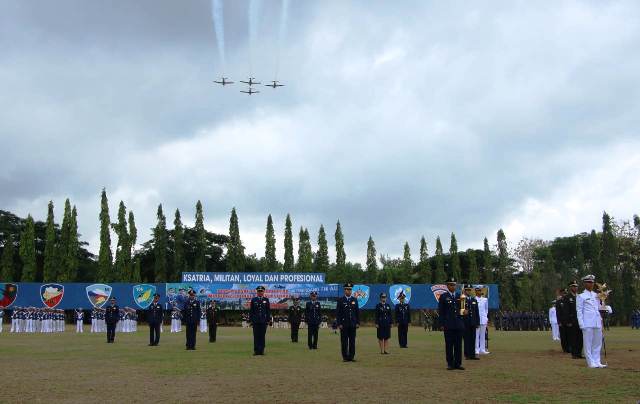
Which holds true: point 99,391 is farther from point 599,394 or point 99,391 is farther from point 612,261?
point 612,261

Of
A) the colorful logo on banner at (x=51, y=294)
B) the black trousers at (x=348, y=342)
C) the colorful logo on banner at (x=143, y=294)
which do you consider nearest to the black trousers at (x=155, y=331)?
the black trousers at (x=348, y=342)

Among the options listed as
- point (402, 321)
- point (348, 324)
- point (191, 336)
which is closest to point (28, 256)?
point (191, 336)

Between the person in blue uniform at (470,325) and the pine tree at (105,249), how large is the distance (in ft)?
178

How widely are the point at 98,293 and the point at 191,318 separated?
33516mm

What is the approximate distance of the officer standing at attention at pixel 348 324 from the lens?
16812mm

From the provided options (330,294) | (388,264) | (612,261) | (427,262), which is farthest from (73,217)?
(612,261)

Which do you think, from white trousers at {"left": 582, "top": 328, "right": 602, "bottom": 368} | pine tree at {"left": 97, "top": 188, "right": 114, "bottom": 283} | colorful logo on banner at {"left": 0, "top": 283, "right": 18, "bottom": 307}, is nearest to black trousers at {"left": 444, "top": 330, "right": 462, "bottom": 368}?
white trousers at {"left": 582, "top": 328, "right": 602, "bottom": 368}

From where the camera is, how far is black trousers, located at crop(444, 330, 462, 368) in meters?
14.2

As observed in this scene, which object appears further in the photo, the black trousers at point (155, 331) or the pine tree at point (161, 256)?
the pine tree at point (161, 256)

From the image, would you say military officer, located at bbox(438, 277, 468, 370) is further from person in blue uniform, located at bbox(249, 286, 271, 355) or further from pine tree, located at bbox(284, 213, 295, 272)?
pine tree, located at bbox(284, 213, 295, 272)

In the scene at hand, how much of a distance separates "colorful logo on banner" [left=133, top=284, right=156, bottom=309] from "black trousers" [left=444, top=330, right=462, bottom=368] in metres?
42.8

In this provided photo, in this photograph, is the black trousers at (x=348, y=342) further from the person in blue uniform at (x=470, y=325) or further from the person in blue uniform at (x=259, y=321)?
the person in blue uniform at (x=470, y=325)

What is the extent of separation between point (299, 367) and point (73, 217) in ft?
192

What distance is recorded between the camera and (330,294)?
54656 mm
